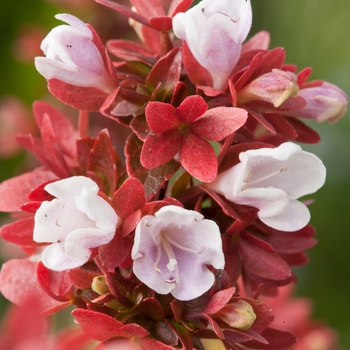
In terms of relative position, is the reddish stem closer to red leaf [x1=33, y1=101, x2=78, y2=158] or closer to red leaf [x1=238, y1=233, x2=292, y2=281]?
red leaf [x1=33, y1=101, x2=78, y2=158]

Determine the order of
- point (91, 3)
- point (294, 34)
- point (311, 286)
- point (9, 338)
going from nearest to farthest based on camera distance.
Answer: point (9, 338) → point (91, 3) → point (311, 286) → point (294, 34)

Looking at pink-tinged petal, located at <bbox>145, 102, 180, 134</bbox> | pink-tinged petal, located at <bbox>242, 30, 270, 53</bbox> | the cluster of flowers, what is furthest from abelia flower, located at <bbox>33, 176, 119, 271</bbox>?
pink-tinged petal, located at <bbox>242, 30, 270, 53</bbox>

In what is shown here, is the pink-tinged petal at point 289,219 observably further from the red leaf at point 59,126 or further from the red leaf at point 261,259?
the red leaf at point 59,126

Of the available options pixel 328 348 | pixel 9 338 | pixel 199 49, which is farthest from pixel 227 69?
pixel 328 348

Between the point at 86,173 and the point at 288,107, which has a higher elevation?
the point at 288,107

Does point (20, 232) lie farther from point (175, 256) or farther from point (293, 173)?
point (293, 173)

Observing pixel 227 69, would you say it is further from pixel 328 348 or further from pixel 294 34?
pixel 294 34
